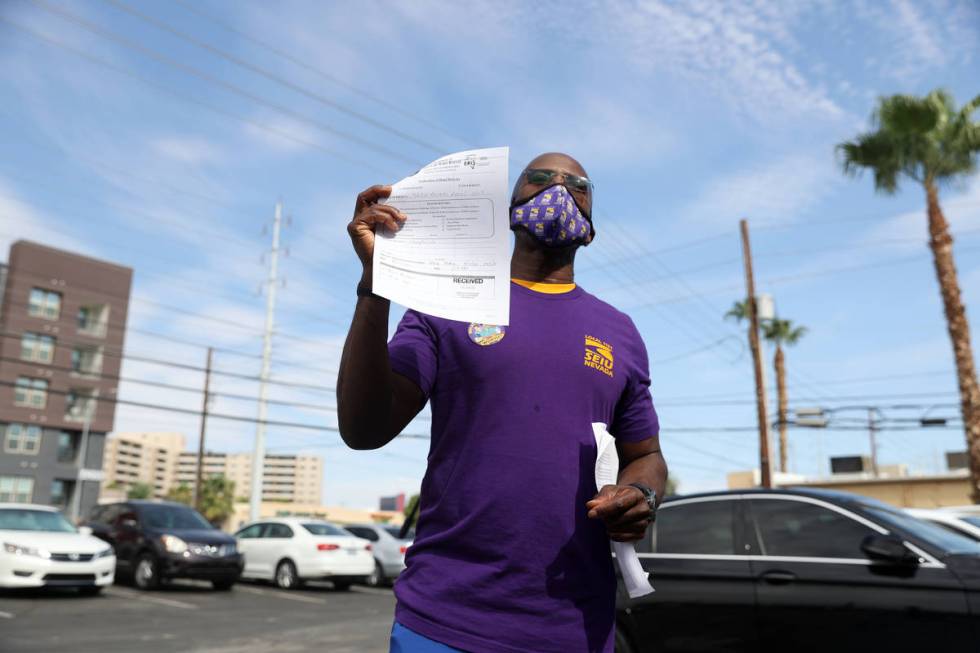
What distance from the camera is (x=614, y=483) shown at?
5.80 ft

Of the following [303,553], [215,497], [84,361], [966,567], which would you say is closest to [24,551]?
[303,553]

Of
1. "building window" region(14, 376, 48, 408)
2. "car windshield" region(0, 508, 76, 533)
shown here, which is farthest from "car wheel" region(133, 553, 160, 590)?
"building window" region(14, 376, 48, 408)

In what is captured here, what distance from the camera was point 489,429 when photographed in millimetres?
1694

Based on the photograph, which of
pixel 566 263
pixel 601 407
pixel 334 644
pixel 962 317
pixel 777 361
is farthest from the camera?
pixel 777 361

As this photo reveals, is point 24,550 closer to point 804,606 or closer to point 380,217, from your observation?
point 804,606

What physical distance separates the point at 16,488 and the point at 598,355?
52.5 m

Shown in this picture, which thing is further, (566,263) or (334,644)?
(334,644)

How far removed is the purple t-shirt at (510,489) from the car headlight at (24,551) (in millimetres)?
12696

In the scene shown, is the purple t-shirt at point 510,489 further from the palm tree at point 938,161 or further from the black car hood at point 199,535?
the palm tree at point 938,161

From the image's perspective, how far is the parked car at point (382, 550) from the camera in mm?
17922

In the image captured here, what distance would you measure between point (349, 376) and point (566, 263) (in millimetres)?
668

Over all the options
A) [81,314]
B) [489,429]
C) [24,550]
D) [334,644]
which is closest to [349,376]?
[489,429]

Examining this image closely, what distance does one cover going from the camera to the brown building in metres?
46.5

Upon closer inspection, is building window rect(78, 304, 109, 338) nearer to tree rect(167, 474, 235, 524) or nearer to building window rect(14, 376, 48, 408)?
building window rect(14, 376, 48, 408)
